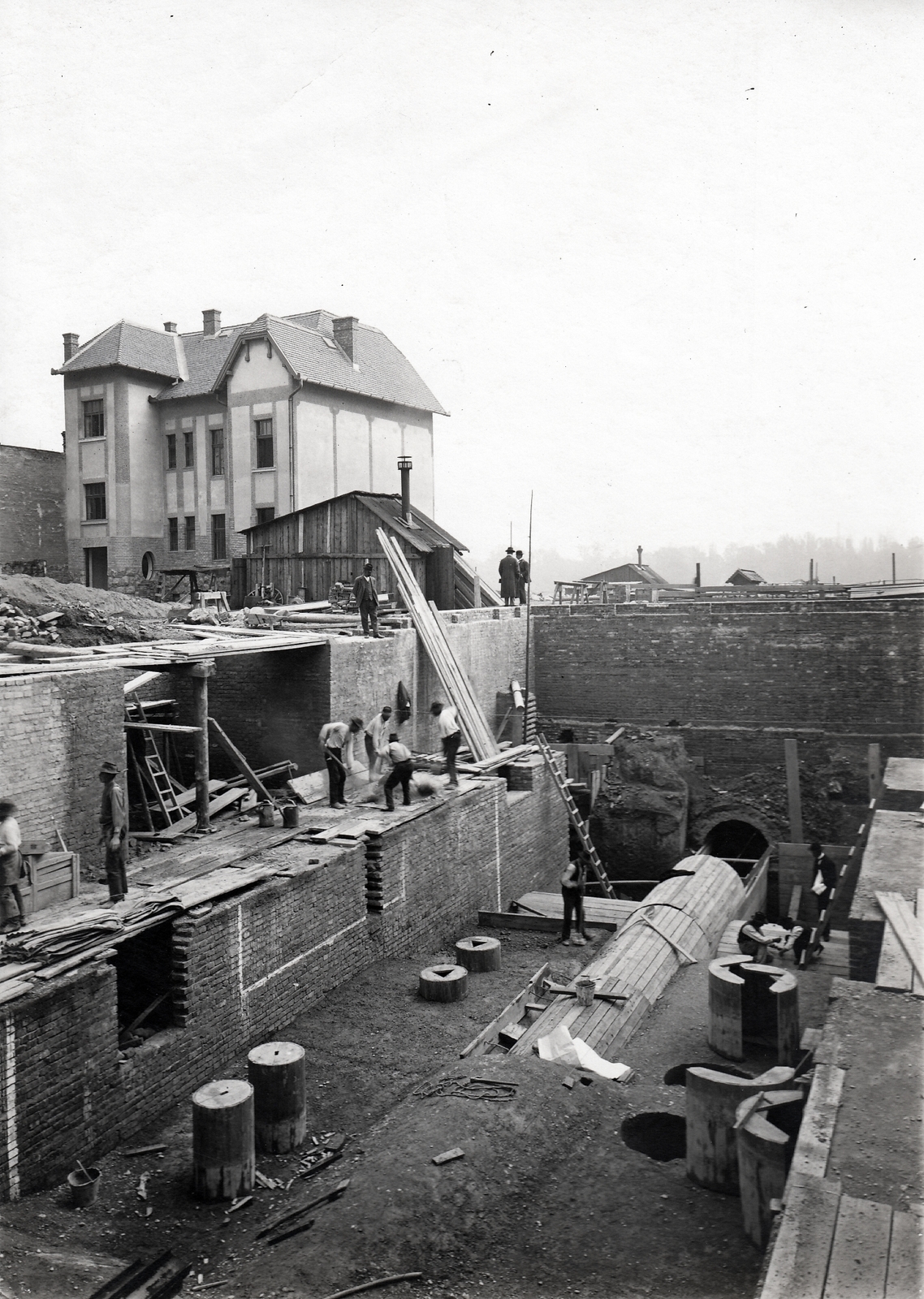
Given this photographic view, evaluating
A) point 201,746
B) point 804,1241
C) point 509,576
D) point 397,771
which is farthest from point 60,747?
point 509,576

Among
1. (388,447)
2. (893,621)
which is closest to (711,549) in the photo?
(388,447)

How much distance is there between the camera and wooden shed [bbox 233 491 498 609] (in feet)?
80.2

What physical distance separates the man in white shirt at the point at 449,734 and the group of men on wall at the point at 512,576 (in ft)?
32.2

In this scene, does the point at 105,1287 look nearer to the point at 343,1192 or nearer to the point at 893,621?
the point at 343,1192

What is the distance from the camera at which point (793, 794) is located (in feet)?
71.5

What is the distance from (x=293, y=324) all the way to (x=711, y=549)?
125888mm

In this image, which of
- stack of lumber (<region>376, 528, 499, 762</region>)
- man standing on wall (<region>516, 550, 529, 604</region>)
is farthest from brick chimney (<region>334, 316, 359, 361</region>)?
stack of lumber (<region>376, 528, 499, 762</region>)

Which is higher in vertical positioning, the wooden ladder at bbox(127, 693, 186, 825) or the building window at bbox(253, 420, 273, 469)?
the building window at bbox(253, 420, 273, 469)

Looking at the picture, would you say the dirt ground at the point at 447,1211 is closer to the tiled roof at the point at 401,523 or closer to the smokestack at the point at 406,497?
the tiled roof at the point at 401,523

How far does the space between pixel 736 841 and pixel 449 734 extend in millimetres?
10633

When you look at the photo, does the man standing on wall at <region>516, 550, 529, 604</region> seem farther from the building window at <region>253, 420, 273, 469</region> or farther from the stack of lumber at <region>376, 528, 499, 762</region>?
the building window at <region>253, 420, 273, 469</region>

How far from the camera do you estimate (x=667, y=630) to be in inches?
942

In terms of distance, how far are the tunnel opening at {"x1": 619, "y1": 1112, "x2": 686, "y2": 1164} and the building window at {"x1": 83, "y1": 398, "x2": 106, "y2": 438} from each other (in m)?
31.7

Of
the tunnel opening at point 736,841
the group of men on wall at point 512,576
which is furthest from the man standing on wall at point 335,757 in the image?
the group of men on wall at point 512,576
